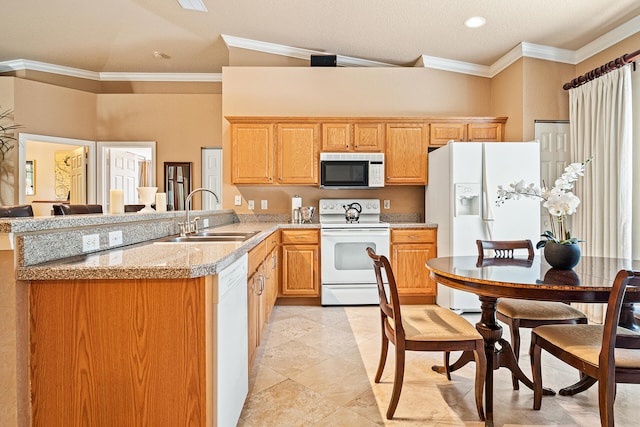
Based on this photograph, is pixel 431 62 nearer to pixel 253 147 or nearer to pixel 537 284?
pixel 253 147

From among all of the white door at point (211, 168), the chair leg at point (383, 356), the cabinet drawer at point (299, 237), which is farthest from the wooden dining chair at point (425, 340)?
the white door at point (211, 168)

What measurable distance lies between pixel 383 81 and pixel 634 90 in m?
2.37

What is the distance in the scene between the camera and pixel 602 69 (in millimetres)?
3170

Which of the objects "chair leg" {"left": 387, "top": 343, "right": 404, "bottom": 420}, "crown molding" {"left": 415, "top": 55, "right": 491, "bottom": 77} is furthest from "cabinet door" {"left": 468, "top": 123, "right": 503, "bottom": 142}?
"chair leg" {"left": 387, "top": 343, "right": 404, "bottom": 420}

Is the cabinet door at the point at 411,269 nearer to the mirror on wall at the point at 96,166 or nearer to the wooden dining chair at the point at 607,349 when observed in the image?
the wooden dining chair at the point at 607,349

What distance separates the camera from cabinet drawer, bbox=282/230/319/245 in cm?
374

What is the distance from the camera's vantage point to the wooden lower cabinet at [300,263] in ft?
12.3

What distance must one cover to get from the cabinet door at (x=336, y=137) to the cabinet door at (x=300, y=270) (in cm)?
114

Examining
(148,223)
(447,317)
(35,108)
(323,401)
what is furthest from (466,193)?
(35,108)

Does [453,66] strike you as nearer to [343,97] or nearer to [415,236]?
[343,97]

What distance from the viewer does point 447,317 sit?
78.0 inches

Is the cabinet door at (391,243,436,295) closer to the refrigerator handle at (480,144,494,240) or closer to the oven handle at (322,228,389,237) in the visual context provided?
the oven handle at (322,228,389,237)

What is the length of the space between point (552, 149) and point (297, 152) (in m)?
2.75

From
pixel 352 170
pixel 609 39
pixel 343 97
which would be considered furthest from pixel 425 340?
pixel 609 39
